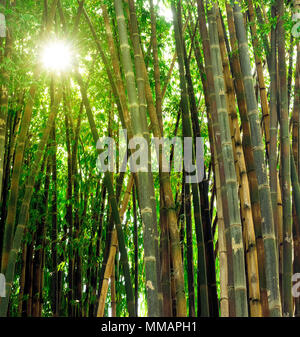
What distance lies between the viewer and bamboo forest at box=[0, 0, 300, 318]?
2.46 m

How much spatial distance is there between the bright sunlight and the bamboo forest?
0.6 inches

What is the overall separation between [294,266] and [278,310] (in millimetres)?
1194

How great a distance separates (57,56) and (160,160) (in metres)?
1.57

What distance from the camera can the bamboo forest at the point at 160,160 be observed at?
8.09ft

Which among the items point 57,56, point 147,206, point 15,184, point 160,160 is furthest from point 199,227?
point 57,56

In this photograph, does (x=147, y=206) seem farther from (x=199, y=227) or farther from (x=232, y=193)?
(x=199, y=227)

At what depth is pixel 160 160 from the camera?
2.86m

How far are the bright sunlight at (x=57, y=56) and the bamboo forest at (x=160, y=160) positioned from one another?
2cm

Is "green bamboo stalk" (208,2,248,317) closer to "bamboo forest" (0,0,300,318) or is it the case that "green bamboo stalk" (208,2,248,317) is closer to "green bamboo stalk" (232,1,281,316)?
"bamboo forest" (0,0,300,318)

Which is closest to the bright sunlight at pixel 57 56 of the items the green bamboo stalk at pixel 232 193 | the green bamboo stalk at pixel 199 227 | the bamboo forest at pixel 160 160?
the bamboo forest at pixel 160 160

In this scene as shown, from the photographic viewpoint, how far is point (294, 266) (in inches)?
127

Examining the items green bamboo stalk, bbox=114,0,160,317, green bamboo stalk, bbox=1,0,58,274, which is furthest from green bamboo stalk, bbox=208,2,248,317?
green bamboo stalk, bbox=1,0,58,274

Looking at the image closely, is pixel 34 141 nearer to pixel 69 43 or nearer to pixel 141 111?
pixel 69 43

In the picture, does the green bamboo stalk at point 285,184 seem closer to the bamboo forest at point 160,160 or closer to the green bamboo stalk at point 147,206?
the bamboo forest at point 160,160
